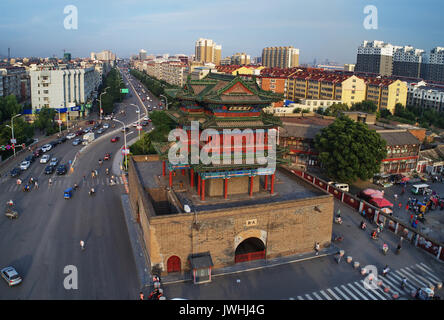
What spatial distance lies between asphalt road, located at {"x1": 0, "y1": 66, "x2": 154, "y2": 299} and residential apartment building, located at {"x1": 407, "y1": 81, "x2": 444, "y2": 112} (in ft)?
323

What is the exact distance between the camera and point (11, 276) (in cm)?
2536

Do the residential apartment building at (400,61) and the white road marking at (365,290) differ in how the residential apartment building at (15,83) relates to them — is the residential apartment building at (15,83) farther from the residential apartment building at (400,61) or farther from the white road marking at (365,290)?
the residential apartment building at (400,61)

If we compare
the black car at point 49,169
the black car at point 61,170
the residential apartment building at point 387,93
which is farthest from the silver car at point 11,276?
the residential apartment building at point 387,93

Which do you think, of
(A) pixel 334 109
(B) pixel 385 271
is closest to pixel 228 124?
(B) pixel 385 271

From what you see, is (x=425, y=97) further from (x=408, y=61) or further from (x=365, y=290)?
(x=365, y=290)

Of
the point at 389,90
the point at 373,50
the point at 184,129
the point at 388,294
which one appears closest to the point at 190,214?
the point at 184,129

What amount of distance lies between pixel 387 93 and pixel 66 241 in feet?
314

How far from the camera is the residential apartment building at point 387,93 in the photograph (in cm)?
10331

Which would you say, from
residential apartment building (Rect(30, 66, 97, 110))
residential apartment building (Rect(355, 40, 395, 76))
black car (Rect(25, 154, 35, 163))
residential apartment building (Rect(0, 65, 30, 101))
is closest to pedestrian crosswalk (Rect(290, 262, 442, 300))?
black car (Rect(25, 154, 35, 163))

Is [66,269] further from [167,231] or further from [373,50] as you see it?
[373,50]

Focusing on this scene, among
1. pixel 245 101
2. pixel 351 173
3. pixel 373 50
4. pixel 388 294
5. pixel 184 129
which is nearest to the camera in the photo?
pixel 388 294

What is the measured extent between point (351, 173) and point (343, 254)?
Answer: 18007 millimetres

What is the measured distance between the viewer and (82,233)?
33.6 m

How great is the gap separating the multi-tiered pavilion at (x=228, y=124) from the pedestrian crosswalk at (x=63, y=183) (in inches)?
728
